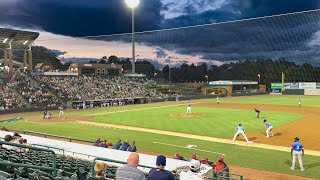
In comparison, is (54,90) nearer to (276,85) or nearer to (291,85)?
(276,85)

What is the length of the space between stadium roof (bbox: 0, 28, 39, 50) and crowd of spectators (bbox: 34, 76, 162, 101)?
277 inches

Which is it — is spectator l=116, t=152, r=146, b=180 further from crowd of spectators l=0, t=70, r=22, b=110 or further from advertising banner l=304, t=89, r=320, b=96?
advertising banner l=304, t=89, r=320, b=96

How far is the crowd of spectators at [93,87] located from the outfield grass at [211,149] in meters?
28.4

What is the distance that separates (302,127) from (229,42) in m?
119

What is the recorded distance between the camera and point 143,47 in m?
106

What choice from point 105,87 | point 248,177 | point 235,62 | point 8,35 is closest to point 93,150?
point 248,177

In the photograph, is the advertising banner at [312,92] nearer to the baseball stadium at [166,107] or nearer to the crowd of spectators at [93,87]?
the baseball stadium at [166,107]

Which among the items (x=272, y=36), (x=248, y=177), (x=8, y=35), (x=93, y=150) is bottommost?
(x=248, y=177)

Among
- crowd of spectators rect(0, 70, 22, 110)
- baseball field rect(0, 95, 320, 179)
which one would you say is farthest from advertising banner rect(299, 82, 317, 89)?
crowd of spectators rect(0, 70, 22, 110)

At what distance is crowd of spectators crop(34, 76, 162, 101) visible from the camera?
57625 mm

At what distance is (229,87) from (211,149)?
262ft

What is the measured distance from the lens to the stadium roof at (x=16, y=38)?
168 feet

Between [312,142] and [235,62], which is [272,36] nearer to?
[235,62]

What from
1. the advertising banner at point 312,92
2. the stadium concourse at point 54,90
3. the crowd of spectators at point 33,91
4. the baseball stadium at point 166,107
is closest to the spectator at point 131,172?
the baseball stadium at point 166,107
